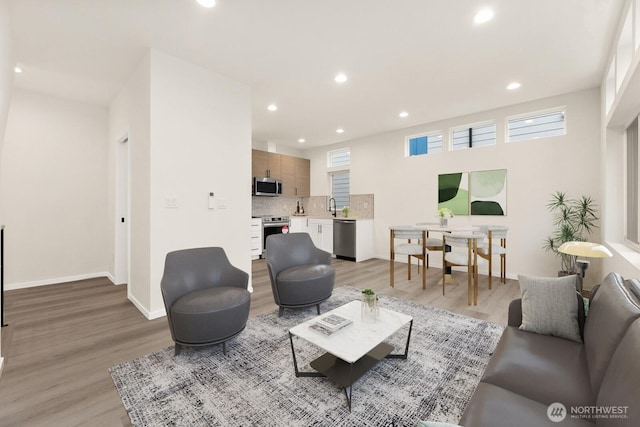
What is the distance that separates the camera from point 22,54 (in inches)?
→ 121

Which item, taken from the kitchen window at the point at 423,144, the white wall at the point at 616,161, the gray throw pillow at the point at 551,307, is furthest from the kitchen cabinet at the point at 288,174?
the gray throw pillow at the point at 551,307

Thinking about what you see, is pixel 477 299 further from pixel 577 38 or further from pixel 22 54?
pixel 22 54

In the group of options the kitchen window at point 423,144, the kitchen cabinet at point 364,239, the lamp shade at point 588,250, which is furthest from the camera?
the kitchen cabinet at point 364,239

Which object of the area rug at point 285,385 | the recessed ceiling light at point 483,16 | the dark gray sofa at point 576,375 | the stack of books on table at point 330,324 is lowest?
the area rug at point 285,385

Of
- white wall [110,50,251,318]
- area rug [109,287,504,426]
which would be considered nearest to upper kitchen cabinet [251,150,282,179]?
white wall [110,50,251,318]

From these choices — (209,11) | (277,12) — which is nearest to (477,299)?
(277,12)

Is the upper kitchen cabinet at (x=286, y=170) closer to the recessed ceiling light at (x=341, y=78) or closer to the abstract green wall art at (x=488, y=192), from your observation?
the recessed ceiling light at (x=341, y=78)

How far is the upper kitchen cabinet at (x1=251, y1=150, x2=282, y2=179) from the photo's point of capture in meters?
6.35

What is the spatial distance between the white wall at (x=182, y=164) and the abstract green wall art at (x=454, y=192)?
3576 millimetres

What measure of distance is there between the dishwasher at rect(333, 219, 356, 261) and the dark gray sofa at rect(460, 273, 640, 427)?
4.39 meters

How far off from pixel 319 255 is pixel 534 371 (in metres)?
2.42

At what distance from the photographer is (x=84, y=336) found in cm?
259

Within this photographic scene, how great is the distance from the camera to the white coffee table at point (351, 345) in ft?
5.60

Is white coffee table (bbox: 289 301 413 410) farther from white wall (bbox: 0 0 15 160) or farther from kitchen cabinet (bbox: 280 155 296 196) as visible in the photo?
kitchen cabinet (bbox: 280 155 296 196)
